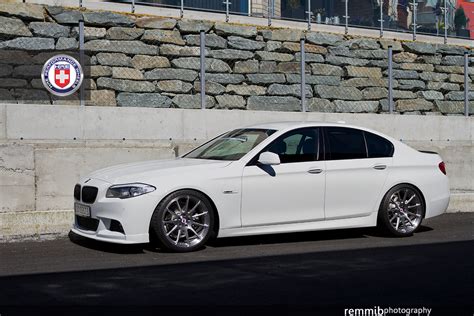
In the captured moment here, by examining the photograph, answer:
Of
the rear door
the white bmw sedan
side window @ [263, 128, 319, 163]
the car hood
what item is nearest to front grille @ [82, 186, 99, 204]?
the white bmw sedan

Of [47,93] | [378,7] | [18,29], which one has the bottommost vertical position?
[47,93]

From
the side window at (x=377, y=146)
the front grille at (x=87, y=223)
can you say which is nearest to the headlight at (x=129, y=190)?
the front grille at (x=87, y=223)

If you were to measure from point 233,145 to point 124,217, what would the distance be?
6.43ft

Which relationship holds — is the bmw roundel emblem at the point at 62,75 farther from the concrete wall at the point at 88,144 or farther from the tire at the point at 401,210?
the tire at the point at 401,210

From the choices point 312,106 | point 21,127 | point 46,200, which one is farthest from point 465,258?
point 312,106

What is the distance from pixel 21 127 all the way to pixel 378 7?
13.3 m

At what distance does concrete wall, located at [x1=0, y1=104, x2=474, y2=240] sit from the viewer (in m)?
10.5

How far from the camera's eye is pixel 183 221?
28.9 feet

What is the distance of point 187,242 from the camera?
29.1 ft

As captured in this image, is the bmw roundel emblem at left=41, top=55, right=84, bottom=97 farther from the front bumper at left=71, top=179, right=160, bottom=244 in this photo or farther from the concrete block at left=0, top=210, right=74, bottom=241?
the front bumper at left=71, top=179, right=160, bottom=244

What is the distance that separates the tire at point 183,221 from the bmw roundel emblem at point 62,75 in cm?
522

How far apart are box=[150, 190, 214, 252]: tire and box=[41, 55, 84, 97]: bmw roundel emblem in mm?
5222

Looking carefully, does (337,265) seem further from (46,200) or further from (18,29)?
(18,29)

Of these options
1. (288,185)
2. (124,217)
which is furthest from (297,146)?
(124,217)
